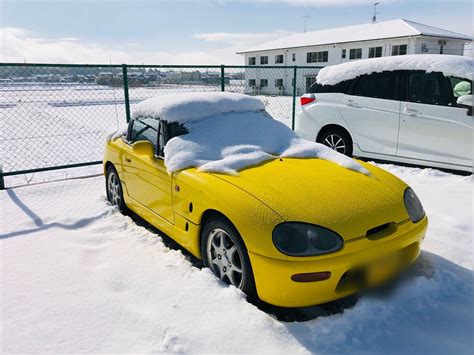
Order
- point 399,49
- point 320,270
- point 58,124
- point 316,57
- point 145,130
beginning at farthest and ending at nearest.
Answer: point 316,57 → point 399,49 → point 58,124 → point 145,130 → point 320,270

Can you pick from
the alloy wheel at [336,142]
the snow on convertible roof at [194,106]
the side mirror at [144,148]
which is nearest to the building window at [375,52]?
the alloy wheel at [336,142]

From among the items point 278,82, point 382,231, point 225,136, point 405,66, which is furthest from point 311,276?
point 278,82

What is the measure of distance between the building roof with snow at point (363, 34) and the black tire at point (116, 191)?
102ft

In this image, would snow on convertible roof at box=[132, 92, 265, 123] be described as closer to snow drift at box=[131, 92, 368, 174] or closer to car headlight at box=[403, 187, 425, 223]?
snow drift at box=[131, 92, 368, 174]

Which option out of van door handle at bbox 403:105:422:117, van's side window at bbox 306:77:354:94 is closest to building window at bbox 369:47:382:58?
van's side window at bbox 306:77:354:94

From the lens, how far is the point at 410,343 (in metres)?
2.41

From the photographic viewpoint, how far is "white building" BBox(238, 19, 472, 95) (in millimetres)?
31438

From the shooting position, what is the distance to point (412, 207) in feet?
10.1

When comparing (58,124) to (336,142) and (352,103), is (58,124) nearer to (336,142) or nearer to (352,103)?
(336,142)

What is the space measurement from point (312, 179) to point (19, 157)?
7609 mm

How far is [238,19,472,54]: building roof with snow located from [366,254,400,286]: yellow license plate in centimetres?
3201

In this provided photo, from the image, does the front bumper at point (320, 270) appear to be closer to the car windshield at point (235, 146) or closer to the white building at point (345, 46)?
the car windshield at point (235, 146)

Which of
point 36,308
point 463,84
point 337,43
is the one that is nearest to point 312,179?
point 36,308

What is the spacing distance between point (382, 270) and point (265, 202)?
0.93m
